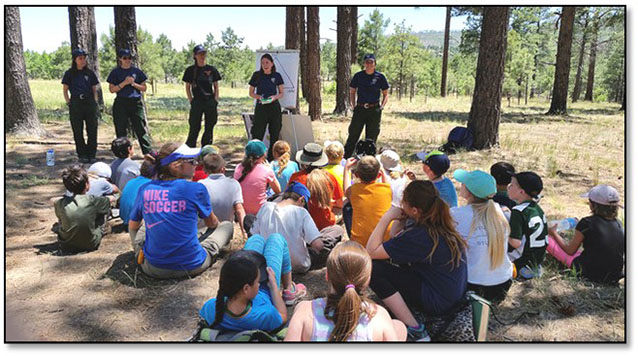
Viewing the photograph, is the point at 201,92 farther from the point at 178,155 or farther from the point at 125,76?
the point at 178,155

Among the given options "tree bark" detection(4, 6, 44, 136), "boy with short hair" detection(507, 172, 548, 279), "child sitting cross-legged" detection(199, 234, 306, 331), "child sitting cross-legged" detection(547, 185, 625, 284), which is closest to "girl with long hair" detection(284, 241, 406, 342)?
"child sitting cross-legged" detection(199, 234, 306, 331)

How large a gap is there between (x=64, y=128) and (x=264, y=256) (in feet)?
33.3

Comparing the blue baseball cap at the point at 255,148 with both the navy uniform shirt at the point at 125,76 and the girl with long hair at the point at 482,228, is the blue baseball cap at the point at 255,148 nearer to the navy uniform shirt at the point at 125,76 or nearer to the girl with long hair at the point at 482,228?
the girl with long hair at the point at 482,228

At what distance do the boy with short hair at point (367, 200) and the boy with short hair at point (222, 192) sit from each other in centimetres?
110

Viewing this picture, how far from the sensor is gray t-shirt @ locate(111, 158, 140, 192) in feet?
17.3

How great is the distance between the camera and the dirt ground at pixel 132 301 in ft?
10.3

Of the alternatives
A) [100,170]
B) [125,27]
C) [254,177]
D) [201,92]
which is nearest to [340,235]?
[254,177]

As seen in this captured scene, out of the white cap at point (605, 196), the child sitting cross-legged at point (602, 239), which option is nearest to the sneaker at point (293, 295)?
the child sitting cross-legged at point (602, 239)

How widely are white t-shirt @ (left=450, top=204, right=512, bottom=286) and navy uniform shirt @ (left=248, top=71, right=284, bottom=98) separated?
5.02 meters

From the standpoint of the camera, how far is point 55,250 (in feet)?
14.5

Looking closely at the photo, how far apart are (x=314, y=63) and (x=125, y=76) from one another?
5.82 meters

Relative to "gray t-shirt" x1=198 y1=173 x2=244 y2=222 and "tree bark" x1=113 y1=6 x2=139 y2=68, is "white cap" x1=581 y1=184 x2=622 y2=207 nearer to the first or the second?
"gray t-shirt" x1=198 y1=173 x2=244 y2=222

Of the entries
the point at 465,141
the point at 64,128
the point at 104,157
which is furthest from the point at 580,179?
the point at 64,128

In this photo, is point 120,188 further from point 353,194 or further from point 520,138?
point 520,138
